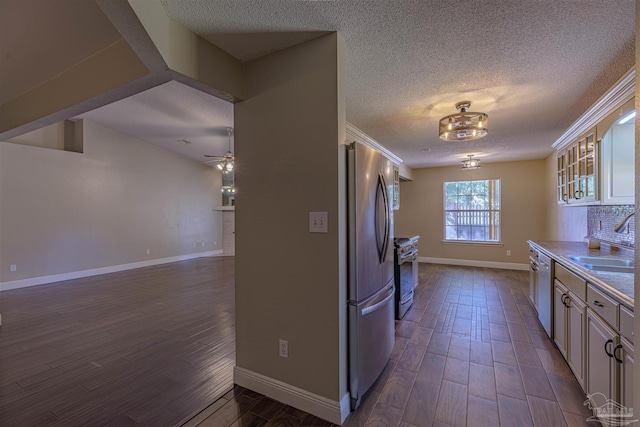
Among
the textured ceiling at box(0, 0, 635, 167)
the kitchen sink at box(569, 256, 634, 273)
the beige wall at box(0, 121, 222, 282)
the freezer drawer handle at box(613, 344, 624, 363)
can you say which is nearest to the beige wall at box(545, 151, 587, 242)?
the textured ceiling at box(0, 0, 635, 167)

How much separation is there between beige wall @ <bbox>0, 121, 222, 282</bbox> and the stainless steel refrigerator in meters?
6.45

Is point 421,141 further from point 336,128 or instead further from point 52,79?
point 52,79

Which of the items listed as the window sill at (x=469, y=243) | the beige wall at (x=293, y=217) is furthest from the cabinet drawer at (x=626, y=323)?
the window sill at (x=469, y=243)

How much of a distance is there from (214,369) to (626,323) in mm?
2724

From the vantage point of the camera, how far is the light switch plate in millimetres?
1773

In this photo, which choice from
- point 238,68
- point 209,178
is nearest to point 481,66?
point 238,68

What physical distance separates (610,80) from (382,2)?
7.17 feet

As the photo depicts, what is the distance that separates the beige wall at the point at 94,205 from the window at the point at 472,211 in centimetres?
724

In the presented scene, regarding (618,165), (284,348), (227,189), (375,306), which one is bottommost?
(284,348)

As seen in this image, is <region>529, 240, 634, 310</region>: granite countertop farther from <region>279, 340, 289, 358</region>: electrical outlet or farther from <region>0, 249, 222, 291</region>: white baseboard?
<region>0, 249, 222, 291</region>: white baseboard

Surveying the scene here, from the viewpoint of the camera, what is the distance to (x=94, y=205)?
598 centimetres

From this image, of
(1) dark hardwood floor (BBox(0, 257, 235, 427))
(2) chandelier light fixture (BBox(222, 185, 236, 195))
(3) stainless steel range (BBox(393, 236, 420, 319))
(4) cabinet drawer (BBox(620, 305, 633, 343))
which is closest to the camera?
(4) cabinet drawer (BBox(620, 305, 633, 343))

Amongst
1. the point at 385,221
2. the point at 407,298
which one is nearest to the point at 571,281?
the point at 385,221

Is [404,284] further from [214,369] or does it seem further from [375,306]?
[214,369]
